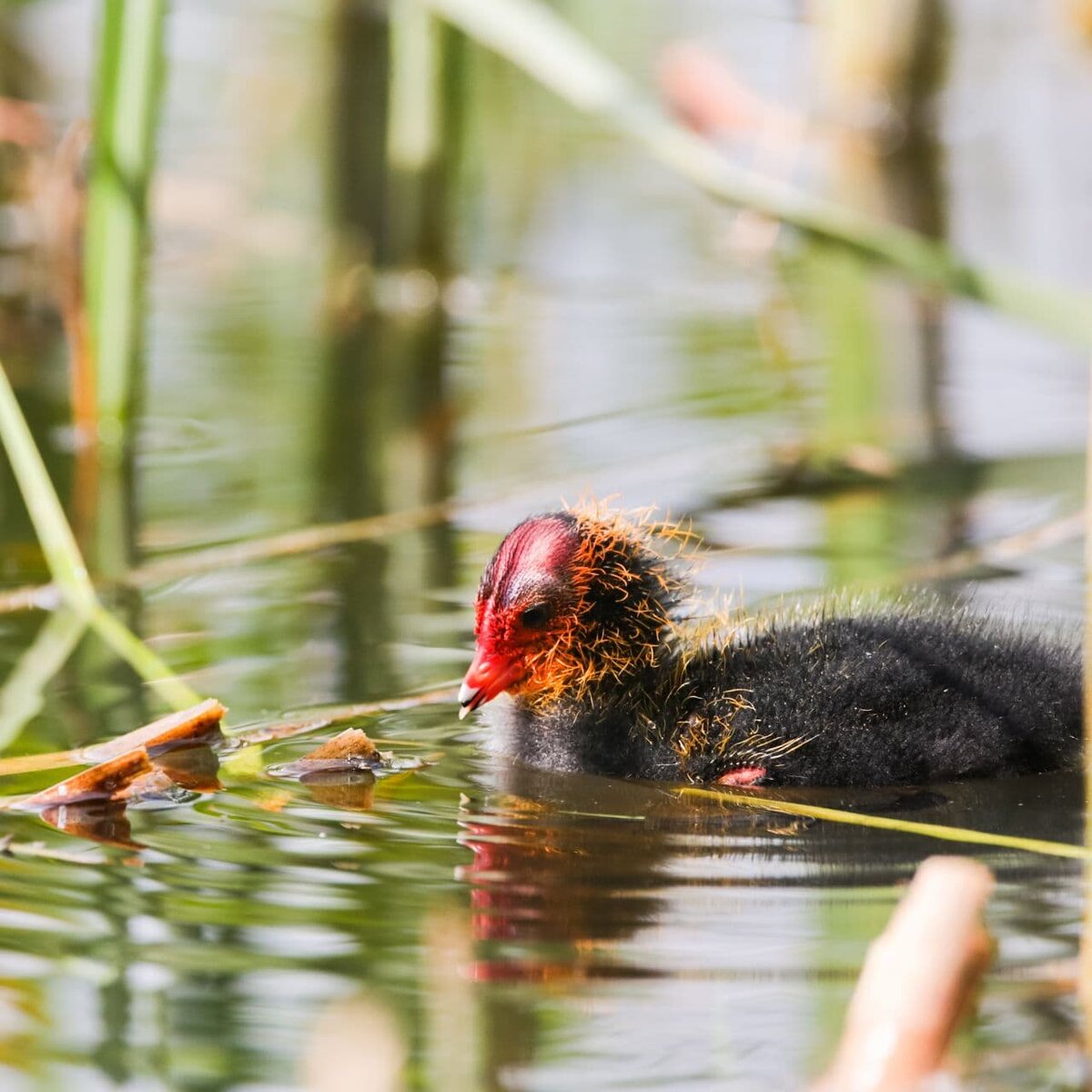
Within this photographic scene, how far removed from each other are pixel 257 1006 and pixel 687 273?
685 cm

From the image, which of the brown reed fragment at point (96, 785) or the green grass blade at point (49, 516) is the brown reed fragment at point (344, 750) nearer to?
the brown reed fragment at point (96, 785)

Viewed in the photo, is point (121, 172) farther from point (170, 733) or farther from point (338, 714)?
point (170, 733)

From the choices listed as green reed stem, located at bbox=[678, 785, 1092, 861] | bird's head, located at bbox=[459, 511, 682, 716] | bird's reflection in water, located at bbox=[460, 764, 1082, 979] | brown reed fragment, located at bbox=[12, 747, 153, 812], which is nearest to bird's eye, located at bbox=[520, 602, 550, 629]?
bird's head, located at bbox=[459, 511, 682, 716]

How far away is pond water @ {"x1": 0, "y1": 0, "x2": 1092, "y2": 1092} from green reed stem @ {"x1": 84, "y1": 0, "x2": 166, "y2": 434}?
439 millimetres

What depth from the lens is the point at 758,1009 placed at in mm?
2672

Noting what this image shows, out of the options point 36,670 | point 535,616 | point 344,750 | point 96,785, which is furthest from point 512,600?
point 36,670

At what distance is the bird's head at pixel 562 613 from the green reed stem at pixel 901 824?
1.04 feet

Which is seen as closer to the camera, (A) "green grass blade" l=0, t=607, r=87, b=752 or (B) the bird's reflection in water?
(B) the bird's reflection in water

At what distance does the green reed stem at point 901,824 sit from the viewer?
3.27 metres

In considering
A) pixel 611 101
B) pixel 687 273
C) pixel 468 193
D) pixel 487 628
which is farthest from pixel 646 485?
pixel 468 193

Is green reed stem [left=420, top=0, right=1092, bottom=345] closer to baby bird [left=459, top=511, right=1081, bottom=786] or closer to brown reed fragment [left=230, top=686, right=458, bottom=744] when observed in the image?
baby bird [left=459, top=511, right=1081, bottom=786]

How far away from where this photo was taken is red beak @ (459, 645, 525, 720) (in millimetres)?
3764

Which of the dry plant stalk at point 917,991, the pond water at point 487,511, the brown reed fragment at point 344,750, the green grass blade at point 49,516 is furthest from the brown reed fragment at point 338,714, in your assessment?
the dry plant stalk at point 917,991

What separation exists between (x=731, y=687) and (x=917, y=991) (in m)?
1.71
